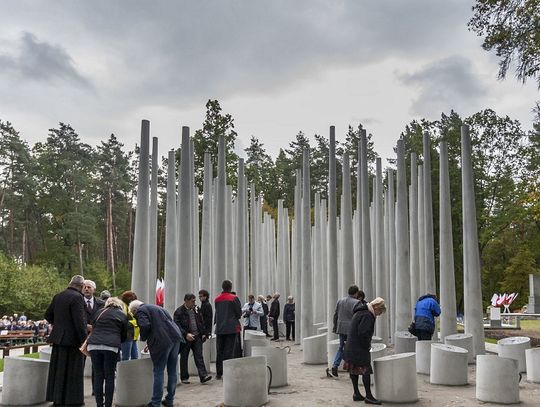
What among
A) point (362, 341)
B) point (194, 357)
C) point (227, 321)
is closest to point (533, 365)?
point (362, 341)

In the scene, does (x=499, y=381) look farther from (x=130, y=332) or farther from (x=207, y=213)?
(x=207, y=213)

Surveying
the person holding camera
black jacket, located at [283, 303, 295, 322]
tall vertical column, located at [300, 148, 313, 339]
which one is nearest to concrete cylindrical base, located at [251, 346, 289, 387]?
the person holding camera

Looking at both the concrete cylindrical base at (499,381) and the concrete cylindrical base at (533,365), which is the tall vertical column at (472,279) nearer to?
the concrete cylindrical base at (533,365)

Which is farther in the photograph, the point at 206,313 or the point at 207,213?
the point at 207,213

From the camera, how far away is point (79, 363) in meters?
10.1

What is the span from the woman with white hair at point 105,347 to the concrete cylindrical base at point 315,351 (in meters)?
7.62

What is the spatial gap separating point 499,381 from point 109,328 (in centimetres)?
655

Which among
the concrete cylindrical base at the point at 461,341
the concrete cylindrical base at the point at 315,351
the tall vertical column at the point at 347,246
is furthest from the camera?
the tall vertical column at the point at 347,246

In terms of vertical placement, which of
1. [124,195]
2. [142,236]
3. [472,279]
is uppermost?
[124,195]

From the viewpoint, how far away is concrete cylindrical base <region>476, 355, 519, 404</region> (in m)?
10.6

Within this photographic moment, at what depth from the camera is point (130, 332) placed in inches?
420

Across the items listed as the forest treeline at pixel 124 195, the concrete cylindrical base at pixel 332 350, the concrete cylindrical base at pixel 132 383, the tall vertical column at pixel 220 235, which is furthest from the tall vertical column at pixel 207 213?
the forest treeline at pixel 124 195

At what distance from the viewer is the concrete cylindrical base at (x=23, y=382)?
33.6ft

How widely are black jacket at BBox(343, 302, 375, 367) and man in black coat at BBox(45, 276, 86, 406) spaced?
4.36 m
